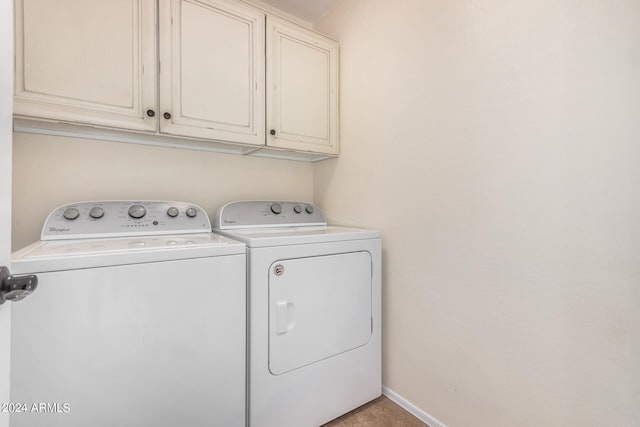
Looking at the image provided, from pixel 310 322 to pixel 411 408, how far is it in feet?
2.45

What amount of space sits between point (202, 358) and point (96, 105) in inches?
45.8

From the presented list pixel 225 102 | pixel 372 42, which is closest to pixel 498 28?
pixel 372 42

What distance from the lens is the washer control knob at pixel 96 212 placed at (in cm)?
127

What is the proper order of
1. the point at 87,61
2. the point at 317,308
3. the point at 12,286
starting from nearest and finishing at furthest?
the point at 12,286 → the point at 87,61 → the point at 317,308

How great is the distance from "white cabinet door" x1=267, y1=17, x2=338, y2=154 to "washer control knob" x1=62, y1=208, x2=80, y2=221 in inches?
38.5

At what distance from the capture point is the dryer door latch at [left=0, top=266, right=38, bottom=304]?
556mm

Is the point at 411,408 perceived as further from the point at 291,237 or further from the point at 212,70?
the point at 212,70

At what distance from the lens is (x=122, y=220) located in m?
1.33

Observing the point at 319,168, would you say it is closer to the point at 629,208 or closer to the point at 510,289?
the point at 510,289

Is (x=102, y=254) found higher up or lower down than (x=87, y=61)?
lower down

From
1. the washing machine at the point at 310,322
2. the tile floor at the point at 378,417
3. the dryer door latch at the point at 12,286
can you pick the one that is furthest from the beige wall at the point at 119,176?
the tile floor at the point at 378,417

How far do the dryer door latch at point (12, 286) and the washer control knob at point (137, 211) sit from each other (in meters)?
0.81

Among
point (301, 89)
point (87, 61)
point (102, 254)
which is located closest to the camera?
point (102, 254)

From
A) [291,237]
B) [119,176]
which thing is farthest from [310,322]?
[119,176]
